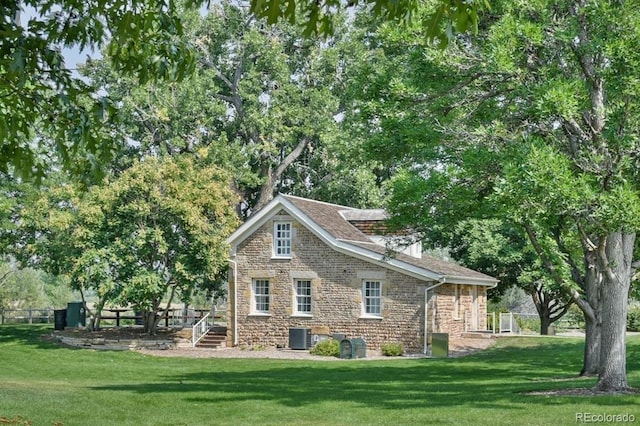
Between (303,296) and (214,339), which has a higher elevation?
(303,296)

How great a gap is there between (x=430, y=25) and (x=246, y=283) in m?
34.7

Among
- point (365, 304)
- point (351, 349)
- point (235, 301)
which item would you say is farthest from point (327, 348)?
point (235, 301)

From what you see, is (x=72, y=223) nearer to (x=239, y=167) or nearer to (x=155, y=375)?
(x=239, y=167)

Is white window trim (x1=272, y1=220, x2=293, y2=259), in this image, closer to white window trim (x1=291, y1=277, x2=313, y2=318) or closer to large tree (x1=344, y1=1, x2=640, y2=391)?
white window trim (x1=291, y1=277, x2=313, y2=318)

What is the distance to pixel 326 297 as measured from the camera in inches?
1533

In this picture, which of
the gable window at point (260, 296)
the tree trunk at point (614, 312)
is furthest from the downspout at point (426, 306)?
the tree trunk at point (614, 312)

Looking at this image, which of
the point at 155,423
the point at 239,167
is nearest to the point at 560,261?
the point at 155,423

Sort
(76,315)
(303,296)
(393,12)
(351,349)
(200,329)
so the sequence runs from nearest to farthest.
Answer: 1. (393,12)
2. (351,349)
3. (303,296)
4. (200,329)
5. (76,315)

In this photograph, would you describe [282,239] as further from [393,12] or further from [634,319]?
[393,12]

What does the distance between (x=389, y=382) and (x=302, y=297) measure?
15238 millimetres

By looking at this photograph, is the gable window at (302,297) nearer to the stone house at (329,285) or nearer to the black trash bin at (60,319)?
the stone house at (329,285)

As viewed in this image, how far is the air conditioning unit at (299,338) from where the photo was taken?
3853cm

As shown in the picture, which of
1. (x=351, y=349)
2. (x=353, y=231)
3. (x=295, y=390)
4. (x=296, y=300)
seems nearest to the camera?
(x=295, y=390)

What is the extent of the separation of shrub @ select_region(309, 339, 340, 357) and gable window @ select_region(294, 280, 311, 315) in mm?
2825
